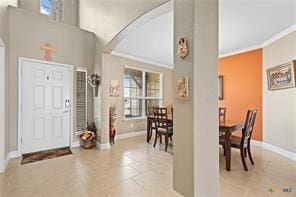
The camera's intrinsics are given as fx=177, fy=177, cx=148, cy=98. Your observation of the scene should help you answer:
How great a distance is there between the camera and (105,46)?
162 inches

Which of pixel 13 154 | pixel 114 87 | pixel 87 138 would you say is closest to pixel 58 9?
pixel 114 87

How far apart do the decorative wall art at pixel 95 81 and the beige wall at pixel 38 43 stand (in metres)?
0.25

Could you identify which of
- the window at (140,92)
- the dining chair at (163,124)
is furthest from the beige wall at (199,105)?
the window at (140,92)

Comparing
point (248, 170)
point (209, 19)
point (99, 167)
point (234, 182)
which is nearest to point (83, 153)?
point (99, 167)

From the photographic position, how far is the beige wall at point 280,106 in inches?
145

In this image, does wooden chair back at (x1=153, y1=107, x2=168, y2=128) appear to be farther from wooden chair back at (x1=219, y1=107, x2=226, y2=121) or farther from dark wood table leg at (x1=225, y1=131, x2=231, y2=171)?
dark wood table leg at (x1=225, y1=131, x2=231, y2=171)

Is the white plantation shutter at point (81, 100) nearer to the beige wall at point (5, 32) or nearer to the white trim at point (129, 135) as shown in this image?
the white trim at point (129, 135)

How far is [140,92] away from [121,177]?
154 inches

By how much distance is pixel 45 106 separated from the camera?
4.01 metres

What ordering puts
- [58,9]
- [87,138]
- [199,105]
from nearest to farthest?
[199,105] → [87,138] → [58,9]

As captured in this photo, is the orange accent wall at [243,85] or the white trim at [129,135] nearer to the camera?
the orange accent wall at [243,85]

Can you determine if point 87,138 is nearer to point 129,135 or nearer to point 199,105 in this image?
point 129,135

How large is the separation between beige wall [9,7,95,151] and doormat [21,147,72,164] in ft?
1.14

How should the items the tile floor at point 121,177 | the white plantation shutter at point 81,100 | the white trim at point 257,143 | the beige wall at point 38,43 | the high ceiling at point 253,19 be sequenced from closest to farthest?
the tile floor at point 121,177, the high ceiling at point 253,19, the beige wall at point 38,43, the white plantation shutter at point 81,100, the white trim at point 257,143
